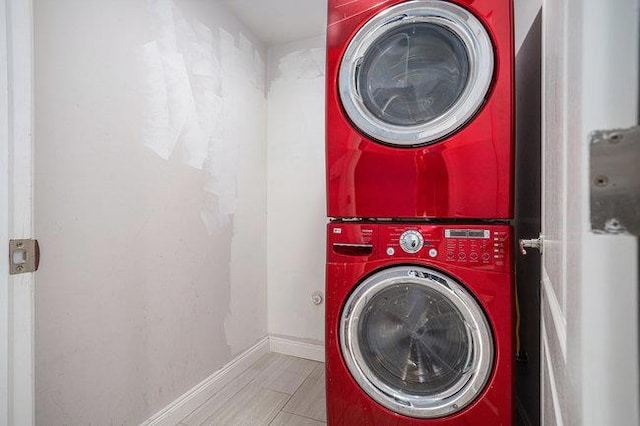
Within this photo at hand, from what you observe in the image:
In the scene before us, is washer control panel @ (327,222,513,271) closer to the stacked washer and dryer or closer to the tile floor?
the stacked washer and dryer

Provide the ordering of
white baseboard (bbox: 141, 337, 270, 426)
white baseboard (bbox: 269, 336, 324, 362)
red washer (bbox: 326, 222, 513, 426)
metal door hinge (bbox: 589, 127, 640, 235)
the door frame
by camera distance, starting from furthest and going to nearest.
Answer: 1. white baseboard (bbox: 269, 336, 324, 362)
2. white baseboard (bbox: 141, 337, 270, 426)
3. red washer (bbox: 326, 222, 513, 426)
4. the door frame
5. metal door hinge (bbox: 589, 127, 640, 235)

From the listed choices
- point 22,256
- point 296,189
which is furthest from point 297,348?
point 22,256

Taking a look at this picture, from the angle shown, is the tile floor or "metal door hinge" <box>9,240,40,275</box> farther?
the tile floor

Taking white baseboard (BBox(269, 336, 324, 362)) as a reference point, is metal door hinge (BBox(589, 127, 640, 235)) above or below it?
above

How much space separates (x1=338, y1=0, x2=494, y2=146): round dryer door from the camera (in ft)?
3.45

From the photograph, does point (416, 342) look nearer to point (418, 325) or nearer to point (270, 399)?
point (418, 325)

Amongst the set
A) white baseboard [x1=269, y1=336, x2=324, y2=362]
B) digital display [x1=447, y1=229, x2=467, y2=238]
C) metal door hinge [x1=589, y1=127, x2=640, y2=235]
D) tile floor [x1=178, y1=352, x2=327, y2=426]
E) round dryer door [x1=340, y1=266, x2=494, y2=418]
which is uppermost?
metal door hinge [x1=589, y1=127, x2=640, y2=235]

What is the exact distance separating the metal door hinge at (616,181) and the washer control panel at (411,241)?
2.91 ft

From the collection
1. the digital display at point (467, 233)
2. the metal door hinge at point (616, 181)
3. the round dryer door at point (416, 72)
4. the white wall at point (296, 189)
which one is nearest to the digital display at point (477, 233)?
the digital display at point (467, 233)

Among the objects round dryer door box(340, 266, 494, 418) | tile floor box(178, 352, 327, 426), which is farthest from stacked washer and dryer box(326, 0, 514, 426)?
tile floor box(178, 352, 327, 426)

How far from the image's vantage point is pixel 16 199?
83 cm

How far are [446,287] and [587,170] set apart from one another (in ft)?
2.91

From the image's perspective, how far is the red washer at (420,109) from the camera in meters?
1.04

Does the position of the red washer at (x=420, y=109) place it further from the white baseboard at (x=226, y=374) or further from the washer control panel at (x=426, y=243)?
the white baseboard at (x=226, y=374)
